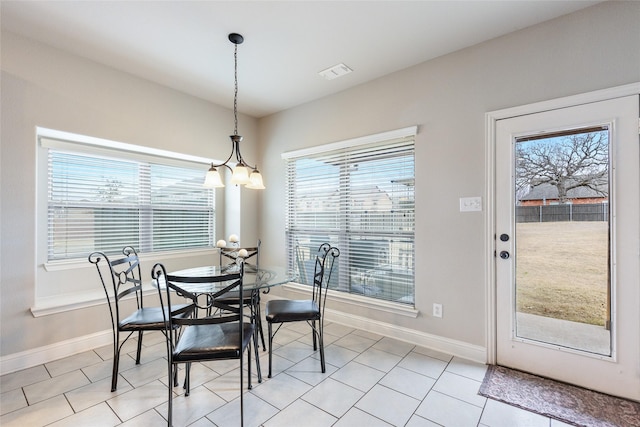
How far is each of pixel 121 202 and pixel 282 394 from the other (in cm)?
276

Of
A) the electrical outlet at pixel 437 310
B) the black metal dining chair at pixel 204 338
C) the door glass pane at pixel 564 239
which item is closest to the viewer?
the black metal dining chair at pixel 204 338

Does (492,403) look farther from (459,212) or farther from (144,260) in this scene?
(144,260)

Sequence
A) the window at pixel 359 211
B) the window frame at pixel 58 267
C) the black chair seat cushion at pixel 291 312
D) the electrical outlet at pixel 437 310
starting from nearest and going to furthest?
the black chair seat cushion at pixel 291 312
the window frame at pixel 58 267
the electrical outlet at pixel 437 310
the window at pixel 359 211

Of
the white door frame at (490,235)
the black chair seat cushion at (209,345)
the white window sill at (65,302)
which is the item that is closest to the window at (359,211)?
the white door frame at (490,235)

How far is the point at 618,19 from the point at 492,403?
2.70 metres

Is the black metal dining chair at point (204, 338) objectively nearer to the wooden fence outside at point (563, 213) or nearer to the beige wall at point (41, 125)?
the beige wall at point (41, 125)

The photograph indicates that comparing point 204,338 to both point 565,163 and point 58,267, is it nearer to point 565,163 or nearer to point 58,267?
point 58,267

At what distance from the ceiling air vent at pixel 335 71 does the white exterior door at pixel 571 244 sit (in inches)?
58.4

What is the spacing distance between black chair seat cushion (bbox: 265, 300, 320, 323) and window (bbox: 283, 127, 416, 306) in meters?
0.97

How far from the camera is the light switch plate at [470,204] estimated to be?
246cm

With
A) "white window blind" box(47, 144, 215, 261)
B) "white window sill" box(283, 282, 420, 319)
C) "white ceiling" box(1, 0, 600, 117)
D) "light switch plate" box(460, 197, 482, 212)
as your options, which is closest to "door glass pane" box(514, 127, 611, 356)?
"light switch plate" box(460, 197, 482, 212)

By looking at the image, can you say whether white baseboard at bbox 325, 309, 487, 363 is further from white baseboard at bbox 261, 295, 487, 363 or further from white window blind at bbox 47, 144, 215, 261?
white window blind at bbox 47, 144, 215, 261

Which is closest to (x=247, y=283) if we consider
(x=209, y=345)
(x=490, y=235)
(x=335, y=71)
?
(x=209, y=345)

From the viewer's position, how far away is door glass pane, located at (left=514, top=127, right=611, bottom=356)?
202cm
